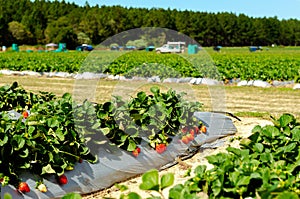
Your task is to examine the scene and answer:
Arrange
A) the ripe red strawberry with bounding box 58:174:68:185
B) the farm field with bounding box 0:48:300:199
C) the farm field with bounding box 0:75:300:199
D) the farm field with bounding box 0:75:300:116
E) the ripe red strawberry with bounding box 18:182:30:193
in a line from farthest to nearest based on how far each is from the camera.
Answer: the farm field with bounding box 0:75:300:116 < the farm field with bounding box 0:48:300:199 < the farm field with bounding box 0:75:300:199 < the ripe red strawberry with bounding box 58:174:68:185 < the ripe red strawberry with bounding box 18:182:30:193

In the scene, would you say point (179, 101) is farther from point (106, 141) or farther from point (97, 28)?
point (97, 28)

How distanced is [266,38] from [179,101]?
117 m

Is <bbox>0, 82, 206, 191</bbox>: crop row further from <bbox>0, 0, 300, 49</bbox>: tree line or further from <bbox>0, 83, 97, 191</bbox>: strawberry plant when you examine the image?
<bbox>0, 0, 300, 49</bbox>: tree line

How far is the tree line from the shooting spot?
81.8m

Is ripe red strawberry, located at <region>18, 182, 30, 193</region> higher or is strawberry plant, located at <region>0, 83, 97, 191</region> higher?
strawberry plant, located at <region>0, 83, 97, 191</region>

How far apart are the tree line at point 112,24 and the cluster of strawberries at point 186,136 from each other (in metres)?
72.7

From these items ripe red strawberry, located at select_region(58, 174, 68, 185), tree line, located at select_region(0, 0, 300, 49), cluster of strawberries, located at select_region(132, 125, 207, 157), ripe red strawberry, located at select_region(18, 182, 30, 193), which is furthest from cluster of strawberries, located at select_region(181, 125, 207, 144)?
tree line, located at select_region(0, 0, 300, 49)

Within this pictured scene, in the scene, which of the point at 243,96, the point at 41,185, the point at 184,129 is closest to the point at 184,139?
the point at 184,129

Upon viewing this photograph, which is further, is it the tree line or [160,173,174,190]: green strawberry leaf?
the tree line

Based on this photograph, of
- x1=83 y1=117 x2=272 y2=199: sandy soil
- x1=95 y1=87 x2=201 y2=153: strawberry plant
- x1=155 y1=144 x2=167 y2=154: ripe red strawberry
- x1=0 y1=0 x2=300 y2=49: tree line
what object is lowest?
x1=83 y1=117 x2=272 y2=199: sandy soil

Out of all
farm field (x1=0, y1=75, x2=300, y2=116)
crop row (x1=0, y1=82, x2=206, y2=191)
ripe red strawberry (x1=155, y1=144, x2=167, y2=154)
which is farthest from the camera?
farm field (x1=0, y1=75, x2=300, y2=116)

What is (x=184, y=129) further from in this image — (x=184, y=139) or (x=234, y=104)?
(x=234, y=104)

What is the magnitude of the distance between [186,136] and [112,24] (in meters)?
78.9

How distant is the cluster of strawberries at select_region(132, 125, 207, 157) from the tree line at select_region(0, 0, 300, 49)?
72743 millimetres
